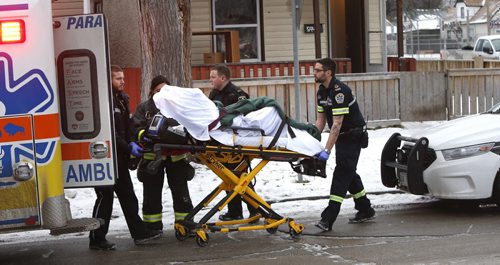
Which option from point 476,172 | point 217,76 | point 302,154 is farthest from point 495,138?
point 217,76

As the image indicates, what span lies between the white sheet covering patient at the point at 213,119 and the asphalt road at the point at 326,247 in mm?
994

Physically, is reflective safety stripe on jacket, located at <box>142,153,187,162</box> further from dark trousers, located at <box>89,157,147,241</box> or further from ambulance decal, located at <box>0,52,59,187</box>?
ambulance decal, located at <box>0,52,59,187</box>

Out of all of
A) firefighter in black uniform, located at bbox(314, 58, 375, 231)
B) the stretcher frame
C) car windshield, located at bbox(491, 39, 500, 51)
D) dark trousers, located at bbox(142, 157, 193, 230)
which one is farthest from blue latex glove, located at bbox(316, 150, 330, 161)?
car windshield, located at bbox(491, 39, 500, 51)

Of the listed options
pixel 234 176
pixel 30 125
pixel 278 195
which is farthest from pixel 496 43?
pixel 30 125

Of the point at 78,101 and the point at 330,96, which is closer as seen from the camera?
the point at 78,101

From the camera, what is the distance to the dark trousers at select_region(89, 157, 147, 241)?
912cm

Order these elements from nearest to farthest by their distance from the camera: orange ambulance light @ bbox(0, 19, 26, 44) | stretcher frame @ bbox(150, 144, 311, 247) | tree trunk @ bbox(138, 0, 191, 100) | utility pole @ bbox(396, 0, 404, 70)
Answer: orange ambulance light @ bbox(0, 19, 26, 44) → stretcher frame @ bbox(150, 144, 311, 247) → tree trunk @ bbox(138, 0, 191, 100) → utility pole @ bbox(396, 0, 404, 70)

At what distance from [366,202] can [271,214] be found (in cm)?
140

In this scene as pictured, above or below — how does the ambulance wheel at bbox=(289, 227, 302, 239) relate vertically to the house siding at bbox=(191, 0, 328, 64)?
below

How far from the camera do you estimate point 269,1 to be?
→ 21703mm

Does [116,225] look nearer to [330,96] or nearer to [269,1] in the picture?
[330,96]

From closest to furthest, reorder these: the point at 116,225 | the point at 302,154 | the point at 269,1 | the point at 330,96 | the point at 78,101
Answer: the point at 78,101 < the point at 302,154 < the point at 330,96 < the point at 116,225 < the point at 269,1

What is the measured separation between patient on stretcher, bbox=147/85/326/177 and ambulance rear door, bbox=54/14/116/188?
2.05 ft

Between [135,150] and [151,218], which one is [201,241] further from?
[135,150]
